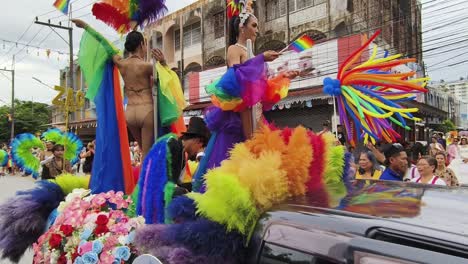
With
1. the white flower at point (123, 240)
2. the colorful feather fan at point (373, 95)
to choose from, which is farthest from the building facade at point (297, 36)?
the white flower at point (123, 240)

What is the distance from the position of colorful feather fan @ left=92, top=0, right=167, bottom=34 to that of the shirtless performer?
11cm

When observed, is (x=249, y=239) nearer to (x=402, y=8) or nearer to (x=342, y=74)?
(x=342, y=74)

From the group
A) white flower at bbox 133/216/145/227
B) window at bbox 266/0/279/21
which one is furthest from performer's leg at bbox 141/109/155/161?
window at bbox 266/0/279/21

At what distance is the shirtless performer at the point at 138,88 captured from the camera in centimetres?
321

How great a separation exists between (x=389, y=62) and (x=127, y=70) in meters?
2.01

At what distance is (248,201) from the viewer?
57.6 inches

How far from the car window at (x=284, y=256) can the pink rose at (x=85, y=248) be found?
103cm

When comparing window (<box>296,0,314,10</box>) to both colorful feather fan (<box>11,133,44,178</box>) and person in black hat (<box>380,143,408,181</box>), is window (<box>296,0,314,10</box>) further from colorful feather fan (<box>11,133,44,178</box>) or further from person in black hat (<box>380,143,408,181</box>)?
colorful feather fan (<box>11,133,44,178</box>)

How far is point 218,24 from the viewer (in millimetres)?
21094

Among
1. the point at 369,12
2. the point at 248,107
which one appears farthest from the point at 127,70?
the point at 369,12

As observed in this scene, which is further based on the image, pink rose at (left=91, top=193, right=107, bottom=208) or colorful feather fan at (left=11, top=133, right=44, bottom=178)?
colorful feather fan at (left=11, top=133, right=44, bottom=178)

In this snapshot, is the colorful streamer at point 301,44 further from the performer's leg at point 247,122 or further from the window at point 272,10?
the window at point 272,10

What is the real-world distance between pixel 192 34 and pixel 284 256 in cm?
2243

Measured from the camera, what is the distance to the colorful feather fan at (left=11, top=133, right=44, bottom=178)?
5406mm
